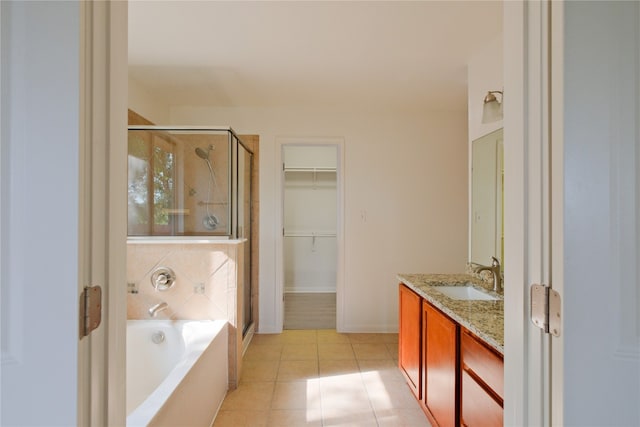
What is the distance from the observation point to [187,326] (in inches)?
91.4

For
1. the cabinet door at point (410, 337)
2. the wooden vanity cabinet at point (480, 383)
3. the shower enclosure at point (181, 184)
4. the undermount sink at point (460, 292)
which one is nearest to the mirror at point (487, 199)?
the undermount sink at point (460, 292)

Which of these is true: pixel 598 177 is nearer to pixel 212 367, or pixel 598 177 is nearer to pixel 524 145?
pixel 524 145

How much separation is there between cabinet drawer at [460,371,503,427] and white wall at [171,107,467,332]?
222 centimetres

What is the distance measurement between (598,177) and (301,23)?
6.50ft

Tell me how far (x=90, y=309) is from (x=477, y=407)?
150 centimetres

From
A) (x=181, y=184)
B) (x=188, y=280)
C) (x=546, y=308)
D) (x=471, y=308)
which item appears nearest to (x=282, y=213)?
(x=181, y=184)

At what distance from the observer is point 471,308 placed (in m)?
1.66

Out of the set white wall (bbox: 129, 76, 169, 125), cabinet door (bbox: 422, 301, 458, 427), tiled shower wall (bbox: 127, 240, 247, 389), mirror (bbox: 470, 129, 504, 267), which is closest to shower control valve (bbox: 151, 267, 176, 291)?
tiled shower wall (bbox: 127, 240, 247, 389)

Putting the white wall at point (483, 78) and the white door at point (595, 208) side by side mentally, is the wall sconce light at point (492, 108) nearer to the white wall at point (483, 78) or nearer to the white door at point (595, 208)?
the white wall at point (483, 78)

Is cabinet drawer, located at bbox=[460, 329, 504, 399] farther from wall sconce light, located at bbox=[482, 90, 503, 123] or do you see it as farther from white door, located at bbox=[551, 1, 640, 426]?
wall sconce light, located at bbox=[482, 90, 503, 123]

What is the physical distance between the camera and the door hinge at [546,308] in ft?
2.00

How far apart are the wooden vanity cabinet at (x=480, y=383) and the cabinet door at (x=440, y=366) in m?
0.06

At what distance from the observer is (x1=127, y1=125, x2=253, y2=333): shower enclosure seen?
Result: 2488 mm

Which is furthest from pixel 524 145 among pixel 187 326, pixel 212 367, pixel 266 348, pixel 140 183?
pixel 266 348
